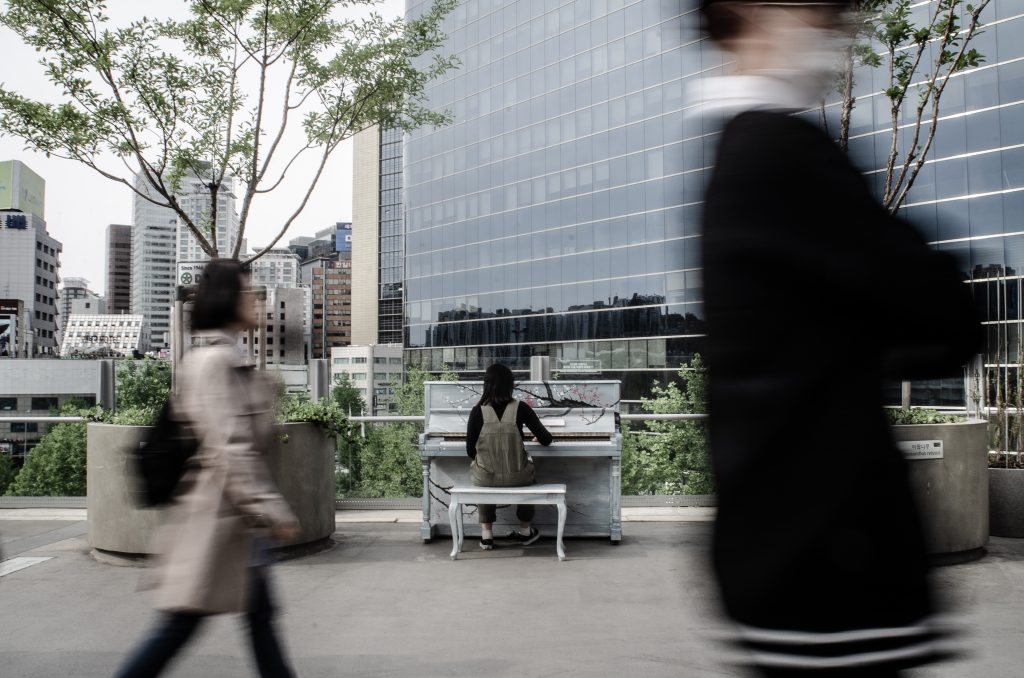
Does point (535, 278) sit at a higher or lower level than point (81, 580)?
higher

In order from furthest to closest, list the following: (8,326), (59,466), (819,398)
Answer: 1. (8,326)
2. (59,466)
3. (819,398)

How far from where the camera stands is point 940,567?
1385mm

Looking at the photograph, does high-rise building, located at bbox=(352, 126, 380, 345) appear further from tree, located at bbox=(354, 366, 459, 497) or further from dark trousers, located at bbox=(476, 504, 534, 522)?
dark trousers, located at bbox=(476, 504, 534, 522)

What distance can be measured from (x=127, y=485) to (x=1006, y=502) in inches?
305

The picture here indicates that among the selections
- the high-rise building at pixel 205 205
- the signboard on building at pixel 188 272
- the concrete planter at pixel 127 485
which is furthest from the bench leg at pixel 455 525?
the high-rise building at pixel 205 205

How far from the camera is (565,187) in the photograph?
221ft

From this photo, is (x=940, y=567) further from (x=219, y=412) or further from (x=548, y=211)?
(x=548, y=211)

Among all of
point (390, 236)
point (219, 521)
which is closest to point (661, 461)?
point (219, 521)

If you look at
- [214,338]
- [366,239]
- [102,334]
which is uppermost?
[366,239]

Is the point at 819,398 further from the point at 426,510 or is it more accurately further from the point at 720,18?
the point at 426,510

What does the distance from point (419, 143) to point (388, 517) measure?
76.0 metres

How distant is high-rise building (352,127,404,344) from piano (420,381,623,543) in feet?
440

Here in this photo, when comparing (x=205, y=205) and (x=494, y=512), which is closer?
(x=494, y=512)

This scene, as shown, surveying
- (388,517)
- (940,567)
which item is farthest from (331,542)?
(940,567)
